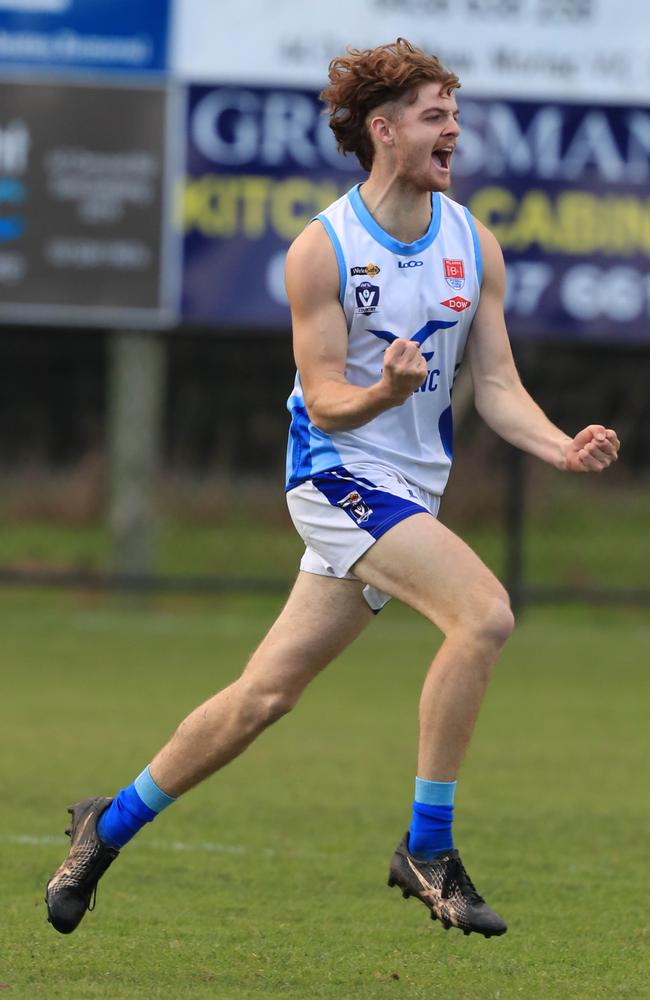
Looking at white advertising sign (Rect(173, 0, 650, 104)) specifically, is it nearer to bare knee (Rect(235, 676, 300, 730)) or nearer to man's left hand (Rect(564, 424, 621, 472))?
man's left hand (Rect(564, 424, 621, 472))

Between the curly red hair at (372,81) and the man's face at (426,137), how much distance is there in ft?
0.12

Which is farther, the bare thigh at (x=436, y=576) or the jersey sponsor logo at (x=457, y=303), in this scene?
the jersey sponsor logo at (x=457, y=303)

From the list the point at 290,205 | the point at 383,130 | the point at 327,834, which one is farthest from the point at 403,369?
the point at 290,205

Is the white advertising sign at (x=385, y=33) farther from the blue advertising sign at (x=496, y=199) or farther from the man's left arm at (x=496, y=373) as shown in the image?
the man's left arm at (x=496, y=373)

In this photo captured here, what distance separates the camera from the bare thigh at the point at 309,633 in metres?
4.94

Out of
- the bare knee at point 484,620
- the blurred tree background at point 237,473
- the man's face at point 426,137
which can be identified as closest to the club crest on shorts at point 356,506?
the bare knee at point 484,620

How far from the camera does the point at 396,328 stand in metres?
5.03

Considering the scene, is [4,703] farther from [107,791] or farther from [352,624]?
[352,624]

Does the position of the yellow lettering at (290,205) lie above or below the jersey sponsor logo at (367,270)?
below

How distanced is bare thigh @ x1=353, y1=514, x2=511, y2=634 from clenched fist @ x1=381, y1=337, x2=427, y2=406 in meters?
0.44

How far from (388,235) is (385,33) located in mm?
9582

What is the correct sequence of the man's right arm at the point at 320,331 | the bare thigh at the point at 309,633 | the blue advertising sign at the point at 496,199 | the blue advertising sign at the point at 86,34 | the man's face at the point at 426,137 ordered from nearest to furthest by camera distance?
the man's right arm at the point at 320,331 < the bare thigh at the point at 309,633 < the man's face at the point at 426,137 < the blue advertising sign at the point at 86,34 < the blue advertising sign at the point at 496,199

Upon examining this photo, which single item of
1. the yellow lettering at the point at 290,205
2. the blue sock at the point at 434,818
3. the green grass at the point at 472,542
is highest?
the yellow lettering at the point at 290,205

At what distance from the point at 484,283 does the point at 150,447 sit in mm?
10098
